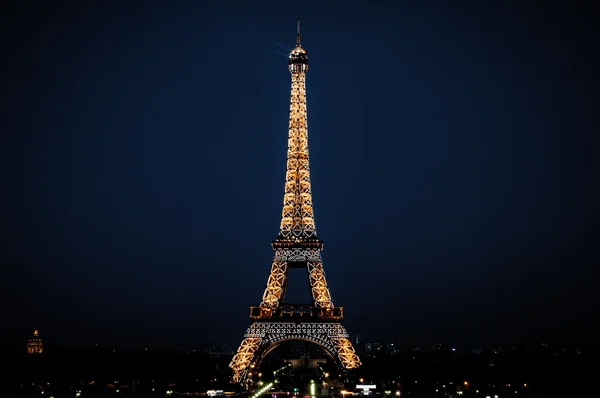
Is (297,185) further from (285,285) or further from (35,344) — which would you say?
(35,344)

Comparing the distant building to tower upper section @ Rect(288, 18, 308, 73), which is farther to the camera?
the distant building

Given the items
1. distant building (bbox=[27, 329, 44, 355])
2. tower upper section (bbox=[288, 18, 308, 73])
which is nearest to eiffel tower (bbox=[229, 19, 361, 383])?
tower upper section (bbox=[288, 18, 308, 73])

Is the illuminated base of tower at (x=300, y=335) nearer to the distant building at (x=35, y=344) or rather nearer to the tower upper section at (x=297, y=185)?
the tower upper section at (x=297, y=185)

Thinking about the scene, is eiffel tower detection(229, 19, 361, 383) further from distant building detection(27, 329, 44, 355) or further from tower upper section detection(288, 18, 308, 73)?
distant building detection(27, 329, 44, 355)

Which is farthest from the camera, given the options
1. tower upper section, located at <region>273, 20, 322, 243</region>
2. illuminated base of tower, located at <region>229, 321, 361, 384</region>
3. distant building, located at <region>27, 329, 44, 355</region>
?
distant building, located at <region>27, 329, 44, 355</region>

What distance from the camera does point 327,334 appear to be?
64.1 m

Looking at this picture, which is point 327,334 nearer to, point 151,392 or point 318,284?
point 318,284

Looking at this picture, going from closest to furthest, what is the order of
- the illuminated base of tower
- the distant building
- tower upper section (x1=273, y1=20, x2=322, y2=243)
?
the illuminated base of tower < tower upper section (x1=273, y1=20, x2=322, y2=243) < the distant building

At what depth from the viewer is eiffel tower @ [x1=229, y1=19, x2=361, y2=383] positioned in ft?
210

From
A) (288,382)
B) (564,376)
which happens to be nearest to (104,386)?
(288,382)

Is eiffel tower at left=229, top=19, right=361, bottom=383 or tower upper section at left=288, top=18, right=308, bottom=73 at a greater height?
tower upper section at left=288, top=18, right=308, bottom=73

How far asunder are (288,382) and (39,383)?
86.3 feet

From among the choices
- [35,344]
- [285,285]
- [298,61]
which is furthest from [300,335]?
[35,344]

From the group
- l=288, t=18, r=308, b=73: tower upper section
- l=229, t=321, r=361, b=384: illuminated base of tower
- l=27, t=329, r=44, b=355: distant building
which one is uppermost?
l=288, t=18, r=308, b=73: tower upper section
